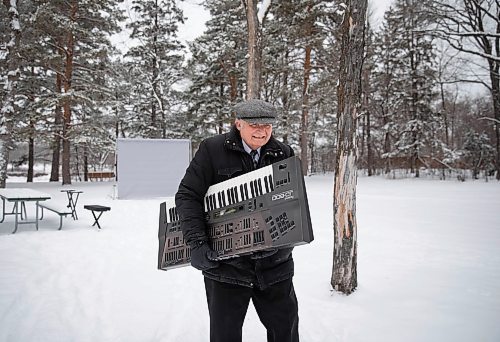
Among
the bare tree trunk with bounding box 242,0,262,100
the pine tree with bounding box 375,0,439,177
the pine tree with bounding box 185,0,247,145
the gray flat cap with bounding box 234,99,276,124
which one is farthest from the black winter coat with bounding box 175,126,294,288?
the pine tree with bounding box 375,0,439,177

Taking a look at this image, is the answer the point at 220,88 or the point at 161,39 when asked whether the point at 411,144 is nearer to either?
the point at 220,88

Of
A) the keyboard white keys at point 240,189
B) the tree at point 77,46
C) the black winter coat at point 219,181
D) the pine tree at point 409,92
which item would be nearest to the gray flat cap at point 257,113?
the black winter coat at point 219,181

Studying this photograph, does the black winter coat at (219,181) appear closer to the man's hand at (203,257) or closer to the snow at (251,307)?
the man's hand at (203,257)

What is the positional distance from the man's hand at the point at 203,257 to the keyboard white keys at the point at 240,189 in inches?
10.3

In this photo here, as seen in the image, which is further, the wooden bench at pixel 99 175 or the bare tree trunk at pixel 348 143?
the wooden bench at pixel 99 175

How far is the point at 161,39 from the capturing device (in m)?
24.6

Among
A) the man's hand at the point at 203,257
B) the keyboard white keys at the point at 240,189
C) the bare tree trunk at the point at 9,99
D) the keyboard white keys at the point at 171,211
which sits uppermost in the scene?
the bare tree trunk at the point at 9,99

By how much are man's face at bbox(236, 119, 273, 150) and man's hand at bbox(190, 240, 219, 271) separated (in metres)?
0.66

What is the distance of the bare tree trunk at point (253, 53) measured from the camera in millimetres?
8281

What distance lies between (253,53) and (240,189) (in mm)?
6910

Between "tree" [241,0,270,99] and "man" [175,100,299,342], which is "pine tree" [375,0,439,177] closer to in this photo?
"tree" [241,0,270,99]

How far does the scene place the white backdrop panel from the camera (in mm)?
15328

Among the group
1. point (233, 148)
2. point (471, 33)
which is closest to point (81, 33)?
point (471, 33)

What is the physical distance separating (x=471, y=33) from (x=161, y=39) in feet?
65.0
